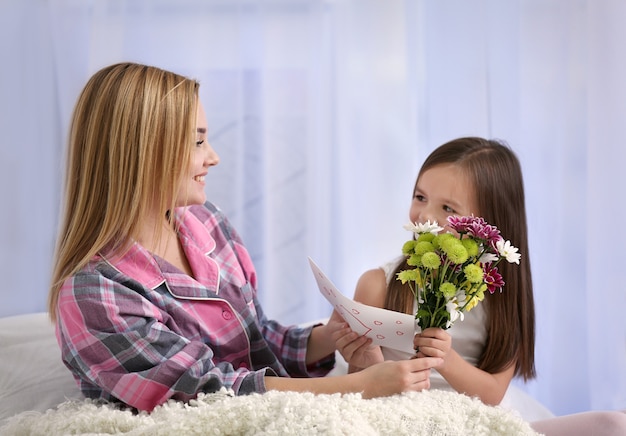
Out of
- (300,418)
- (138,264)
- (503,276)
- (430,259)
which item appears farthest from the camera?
(503,276)

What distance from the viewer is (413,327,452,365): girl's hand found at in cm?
125

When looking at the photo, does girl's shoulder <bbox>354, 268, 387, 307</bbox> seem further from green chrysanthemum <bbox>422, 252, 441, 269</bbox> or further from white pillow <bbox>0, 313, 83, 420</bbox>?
white pillow <bbox>0, 313, 83, 420</bbox>

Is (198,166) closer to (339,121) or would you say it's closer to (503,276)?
(503,276)

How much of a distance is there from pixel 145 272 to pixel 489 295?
74cm

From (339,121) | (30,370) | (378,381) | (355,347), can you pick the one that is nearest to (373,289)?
(355,347)

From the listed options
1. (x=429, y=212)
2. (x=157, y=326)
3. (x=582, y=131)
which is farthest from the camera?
(x=582, y=131)

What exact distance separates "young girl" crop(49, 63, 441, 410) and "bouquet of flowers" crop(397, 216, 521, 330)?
0.35 feet

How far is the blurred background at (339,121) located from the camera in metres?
2.28

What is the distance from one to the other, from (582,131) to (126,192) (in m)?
1.52

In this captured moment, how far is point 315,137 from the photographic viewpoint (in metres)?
2.36

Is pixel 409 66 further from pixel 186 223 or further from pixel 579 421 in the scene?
pixel 579 421

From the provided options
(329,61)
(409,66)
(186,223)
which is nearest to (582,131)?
(409,66)

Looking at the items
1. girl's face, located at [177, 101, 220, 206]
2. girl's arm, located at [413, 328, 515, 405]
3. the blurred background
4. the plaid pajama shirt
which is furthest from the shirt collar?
the blurred background

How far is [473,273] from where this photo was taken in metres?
1.16
